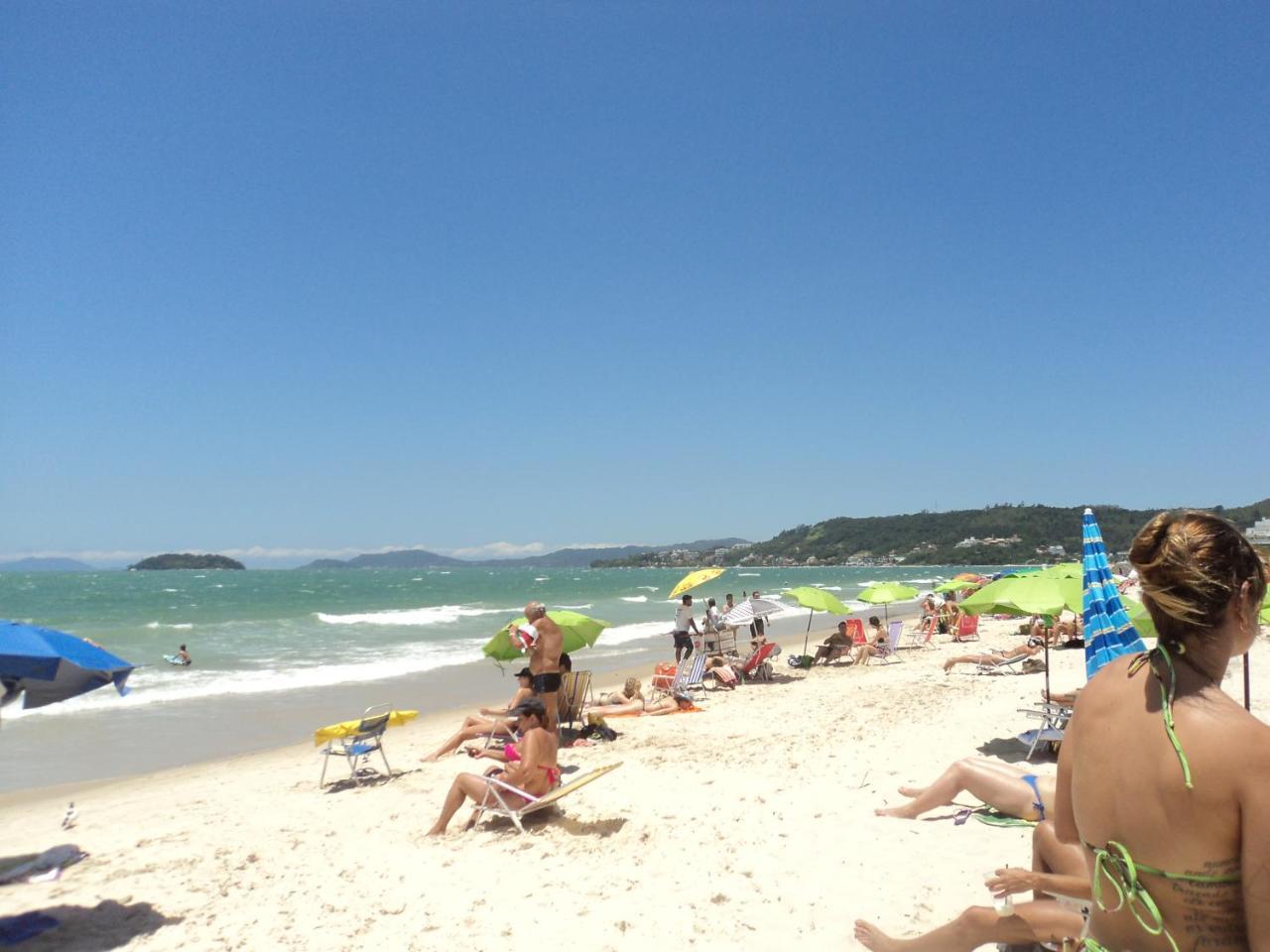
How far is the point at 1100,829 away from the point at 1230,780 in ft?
0.94

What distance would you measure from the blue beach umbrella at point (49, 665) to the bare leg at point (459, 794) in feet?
7.39

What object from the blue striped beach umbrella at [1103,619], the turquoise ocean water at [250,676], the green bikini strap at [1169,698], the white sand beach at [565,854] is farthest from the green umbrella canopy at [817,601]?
the green bikini strap at [1169,698]

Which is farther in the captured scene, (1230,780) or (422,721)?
(422,721)

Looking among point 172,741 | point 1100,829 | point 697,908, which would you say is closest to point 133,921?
point 697,908

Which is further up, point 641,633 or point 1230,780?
point 1230,780

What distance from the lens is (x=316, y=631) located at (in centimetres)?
2705

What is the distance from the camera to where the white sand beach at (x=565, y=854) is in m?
4.18

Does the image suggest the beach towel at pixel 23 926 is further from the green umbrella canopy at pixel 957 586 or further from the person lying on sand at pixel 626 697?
the green umbrella canopy at pixel 957 586

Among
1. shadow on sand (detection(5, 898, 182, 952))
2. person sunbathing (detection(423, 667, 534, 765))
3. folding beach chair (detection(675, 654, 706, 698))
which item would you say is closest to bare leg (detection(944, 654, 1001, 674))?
folding beach chair (detection(675, 654, 706, 698))

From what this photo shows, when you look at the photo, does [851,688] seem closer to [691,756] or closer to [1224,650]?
[691,756]

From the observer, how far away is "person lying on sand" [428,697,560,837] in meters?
5.79

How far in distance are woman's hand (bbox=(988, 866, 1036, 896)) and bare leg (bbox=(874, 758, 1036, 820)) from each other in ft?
9.58

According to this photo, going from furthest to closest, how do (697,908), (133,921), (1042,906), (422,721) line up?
(422,721), (133,921), (697,908), (1042,906)

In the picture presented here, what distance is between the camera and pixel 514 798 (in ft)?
18.9
